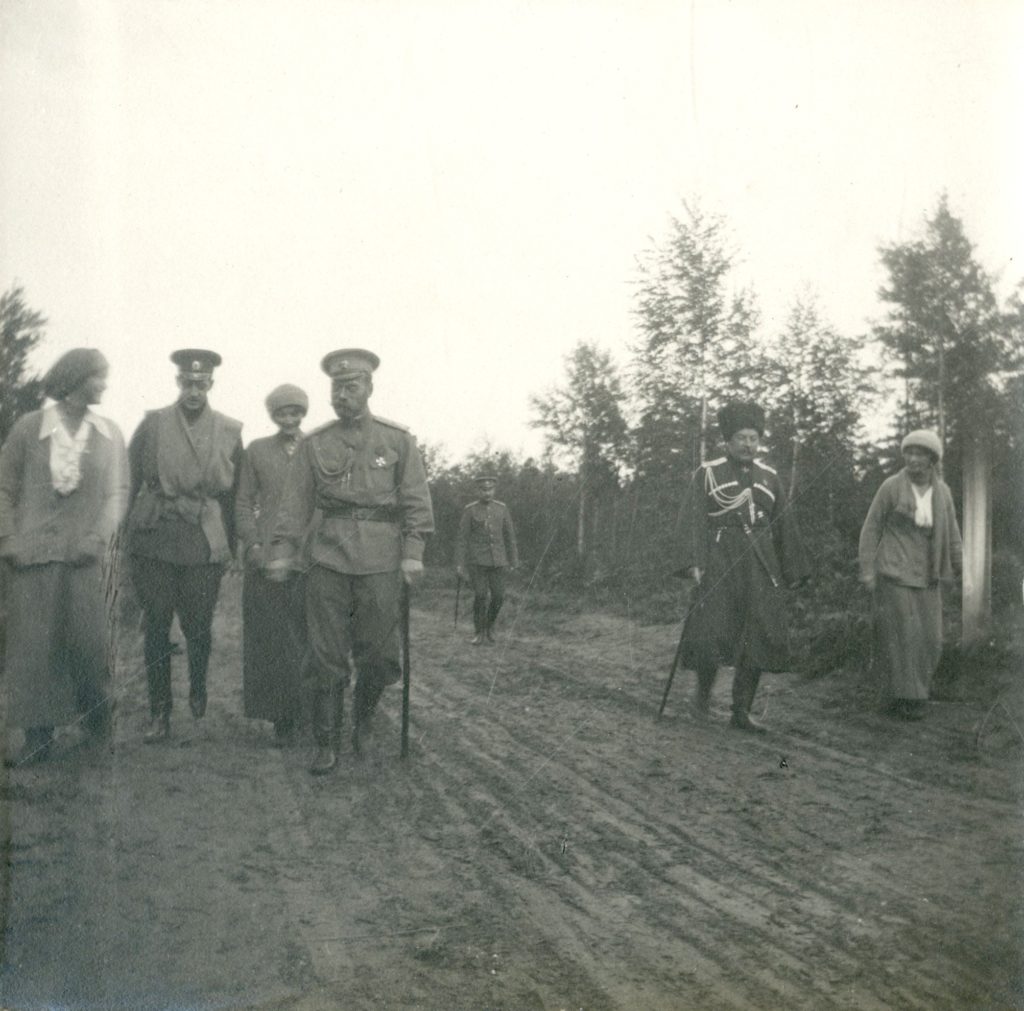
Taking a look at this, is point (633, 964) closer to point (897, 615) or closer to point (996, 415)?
point (996, 415)

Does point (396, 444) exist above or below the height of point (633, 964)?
above

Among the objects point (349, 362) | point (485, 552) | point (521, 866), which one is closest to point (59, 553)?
point (349, 362)

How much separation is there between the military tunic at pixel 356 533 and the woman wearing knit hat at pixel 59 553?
0.73 meters

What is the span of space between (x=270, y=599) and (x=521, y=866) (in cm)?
213

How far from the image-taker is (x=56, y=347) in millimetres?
3572

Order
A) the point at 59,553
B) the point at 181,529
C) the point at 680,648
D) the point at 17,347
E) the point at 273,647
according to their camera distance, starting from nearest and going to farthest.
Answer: the point at 17,347, the point at 59,553, the point at 181,529, the point at 273,647, the point at 680,648

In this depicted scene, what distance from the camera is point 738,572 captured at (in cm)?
501

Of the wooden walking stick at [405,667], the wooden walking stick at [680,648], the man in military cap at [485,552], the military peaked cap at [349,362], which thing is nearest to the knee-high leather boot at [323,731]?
the wooden walking stick at [405,667]

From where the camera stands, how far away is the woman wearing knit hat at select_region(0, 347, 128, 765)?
3.78 m

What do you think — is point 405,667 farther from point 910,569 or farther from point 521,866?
point 910,569

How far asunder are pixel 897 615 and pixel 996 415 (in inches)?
56.0

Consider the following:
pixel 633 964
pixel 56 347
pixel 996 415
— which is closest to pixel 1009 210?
pixel 996 415

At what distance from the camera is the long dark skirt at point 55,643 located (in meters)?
3.90

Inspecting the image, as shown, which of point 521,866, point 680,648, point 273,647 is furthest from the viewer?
point 680,648
